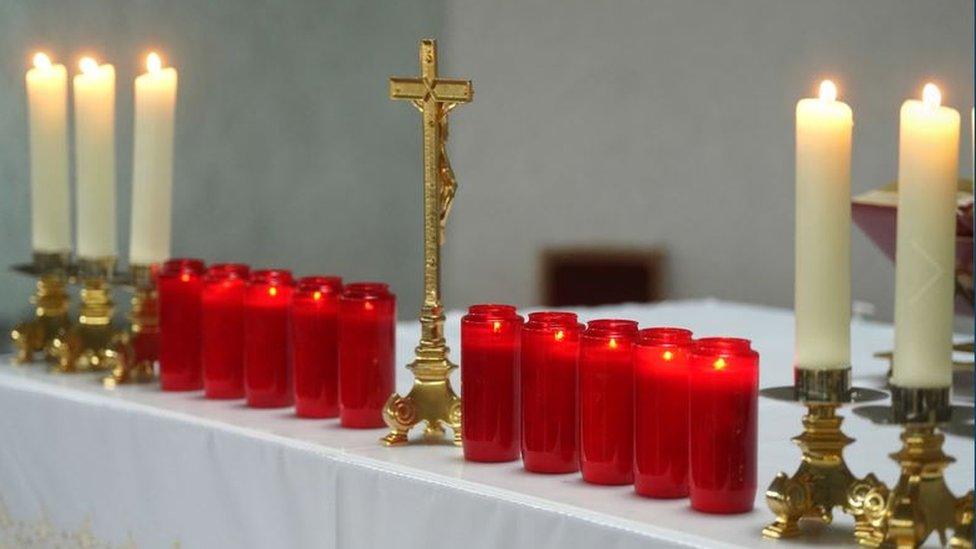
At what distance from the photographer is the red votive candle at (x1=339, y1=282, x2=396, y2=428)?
168 cm

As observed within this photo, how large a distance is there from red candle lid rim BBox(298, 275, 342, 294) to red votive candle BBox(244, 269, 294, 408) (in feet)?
0.13

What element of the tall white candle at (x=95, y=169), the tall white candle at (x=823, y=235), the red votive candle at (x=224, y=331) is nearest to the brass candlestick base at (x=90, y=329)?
the tall white candle at (x=95, y=169)

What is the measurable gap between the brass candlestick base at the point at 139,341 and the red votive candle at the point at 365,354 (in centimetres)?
43

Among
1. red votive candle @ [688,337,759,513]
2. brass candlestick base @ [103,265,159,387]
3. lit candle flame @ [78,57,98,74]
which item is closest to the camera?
red votive candle @ [688,337,759,513]

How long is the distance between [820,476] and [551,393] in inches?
11.4

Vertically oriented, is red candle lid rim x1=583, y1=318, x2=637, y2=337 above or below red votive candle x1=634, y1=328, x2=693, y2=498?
above

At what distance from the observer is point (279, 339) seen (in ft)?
5.91

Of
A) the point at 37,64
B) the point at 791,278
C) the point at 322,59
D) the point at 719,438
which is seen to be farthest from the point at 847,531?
the point at 791,278

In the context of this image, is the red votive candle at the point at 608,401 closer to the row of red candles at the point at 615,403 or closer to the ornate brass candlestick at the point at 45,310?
the row of red candles at the point at 615,403

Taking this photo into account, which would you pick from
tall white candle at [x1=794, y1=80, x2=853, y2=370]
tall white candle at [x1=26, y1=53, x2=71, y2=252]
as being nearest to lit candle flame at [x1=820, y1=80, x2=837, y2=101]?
tall white candle at [x1=794, y1=80, x2=853, y2=370]

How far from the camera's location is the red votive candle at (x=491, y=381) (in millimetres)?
1499

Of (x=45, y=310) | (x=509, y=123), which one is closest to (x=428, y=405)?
(x=45, y=310)

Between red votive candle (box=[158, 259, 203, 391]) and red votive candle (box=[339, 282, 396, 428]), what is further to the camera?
red votive candle (box=[158, 259, 203, 391])

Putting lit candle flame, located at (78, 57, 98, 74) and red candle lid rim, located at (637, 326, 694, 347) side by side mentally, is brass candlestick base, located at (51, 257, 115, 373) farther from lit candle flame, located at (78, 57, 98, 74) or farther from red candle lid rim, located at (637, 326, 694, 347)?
red candle lid rim, located at (637, 326, 694, 347)
